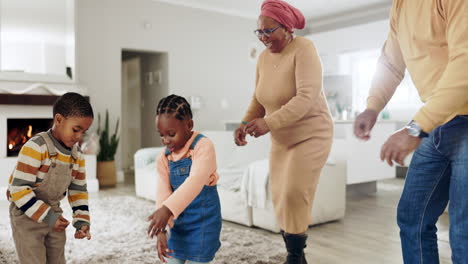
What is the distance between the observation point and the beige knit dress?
1812mm

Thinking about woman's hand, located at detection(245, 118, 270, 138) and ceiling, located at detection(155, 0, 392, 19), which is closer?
woman's hand, located at detection(245, 118, 270, 138)

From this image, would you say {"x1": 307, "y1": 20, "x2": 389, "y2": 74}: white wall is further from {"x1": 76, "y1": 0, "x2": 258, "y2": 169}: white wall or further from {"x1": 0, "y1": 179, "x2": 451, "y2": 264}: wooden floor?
{"x1": 0, "y1": 179, "x2": 451, "y2": 264}: wooden floor

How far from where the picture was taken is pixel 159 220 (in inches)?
50.0

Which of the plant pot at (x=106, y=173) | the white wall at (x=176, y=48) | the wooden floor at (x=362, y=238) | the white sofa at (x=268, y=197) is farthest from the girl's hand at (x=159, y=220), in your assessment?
the white wall at (x=176, y=48)

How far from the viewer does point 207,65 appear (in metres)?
6.96

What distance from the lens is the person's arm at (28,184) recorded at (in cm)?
132

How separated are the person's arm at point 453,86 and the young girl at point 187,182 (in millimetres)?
709

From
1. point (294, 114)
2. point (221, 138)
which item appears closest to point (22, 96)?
point (221, 138)

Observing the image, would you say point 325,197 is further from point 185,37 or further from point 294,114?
point 185,37

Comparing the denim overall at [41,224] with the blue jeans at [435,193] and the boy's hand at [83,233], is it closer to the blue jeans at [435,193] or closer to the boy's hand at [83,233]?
the boy's hand at [83,233]

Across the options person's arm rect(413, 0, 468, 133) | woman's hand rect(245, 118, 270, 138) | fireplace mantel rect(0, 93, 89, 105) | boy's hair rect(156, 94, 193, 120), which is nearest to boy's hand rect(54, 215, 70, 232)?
boy's hair rect(156, 94, 193, 120)

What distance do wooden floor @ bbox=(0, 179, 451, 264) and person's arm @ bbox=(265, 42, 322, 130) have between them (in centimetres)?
109

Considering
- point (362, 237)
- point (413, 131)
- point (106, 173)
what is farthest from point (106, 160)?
point (413, 131)

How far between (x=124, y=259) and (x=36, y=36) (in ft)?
12.8
